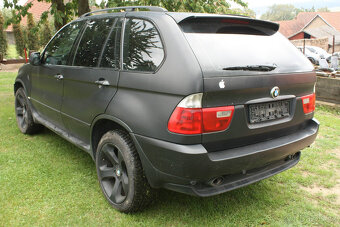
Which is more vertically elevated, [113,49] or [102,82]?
[113,49]

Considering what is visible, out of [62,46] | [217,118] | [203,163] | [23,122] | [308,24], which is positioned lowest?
[308,24]

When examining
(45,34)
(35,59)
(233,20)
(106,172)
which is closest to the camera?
(233,20)

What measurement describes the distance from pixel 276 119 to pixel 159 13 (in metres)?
1.35

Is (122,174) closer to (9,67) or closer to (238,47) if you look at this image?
(238,47)

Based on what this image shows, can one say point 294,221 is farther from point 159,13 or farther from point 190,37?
point 159,13

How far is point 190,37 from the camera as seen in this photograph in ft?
7.87

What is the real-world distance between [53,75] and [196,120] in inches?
92.2

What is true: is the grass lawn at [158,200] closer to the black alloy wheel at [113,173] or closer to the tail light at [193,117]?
the black alloy wheel at [113,173]

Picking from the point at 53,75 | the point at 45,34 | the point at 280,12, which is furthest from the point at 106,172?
the point at 280,12

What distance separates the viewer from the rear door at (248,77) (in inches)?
90.1

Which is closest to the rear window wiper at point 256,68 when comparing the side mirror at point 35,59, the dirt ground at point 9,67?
the side mirror at point 35,59

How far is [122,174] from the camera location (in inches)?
109

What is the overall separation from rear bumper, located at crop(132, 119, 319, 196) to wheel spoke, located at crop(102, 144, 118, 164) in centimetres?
45

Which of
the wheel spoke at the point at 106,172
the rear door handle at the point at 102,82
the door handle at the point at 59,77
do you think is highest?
the rear door handle at the point at 102,82
